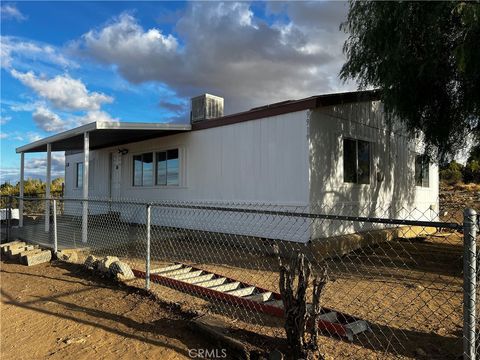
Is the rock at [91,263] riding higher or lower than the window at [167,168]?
lower

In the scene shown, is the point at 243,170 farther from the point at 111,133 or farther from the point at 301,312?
the point at 301,312

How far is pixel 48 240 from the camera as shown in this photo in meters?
10.1

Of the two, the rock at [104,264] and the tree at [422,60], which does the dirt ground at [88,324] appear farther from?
the tree at [422,60]

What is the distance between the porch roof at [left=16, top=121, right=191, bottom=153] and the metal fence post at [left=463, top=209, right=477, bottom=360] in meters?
9.28

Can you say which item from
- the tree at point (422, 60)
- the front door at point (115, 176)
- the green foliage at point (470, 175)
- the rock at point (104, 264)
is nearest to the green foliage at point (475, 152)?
the tree at point (422, 60)

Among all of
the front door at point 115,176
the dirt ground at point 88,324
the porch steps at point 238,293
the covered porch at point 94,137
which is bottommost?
the dirt ground at point 88,324

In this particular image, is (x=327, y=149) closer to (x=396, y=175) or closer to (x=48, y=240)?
(x=396, y=175)

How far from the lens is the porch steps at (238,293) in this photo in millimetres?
3662

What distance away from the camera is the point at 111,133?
1191 cm

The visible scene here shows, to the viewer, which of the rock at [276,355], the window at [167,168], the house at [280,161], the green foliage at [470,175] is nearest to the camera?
the rock at [276,355]

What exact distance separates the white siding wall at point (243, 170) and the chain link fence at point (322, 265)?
9 centimetres

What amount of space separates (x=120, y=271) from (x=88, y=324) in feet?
5.44

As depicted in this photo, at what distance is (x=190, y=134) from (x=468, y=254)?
943cm

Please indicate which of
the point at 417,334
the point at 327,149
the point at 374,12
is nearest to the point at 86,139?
the point at 327,149
